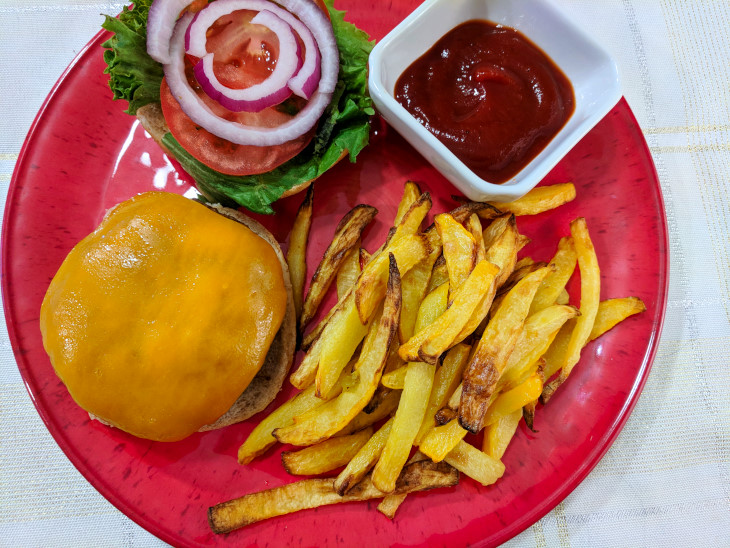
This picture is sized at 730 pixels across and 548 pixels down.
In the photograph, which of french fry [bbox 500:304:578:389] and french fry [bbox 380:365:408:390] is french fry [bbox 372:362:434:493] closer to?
french fry [bbox 380:365:408:390]

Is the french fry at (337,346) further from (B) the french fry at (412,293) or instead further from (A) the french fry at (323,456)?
(A) the french fry at (323,456)

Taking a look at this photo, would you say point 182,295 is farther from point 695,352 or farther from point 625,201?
point 695,352

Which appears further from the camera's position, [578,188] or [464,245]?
[578,188]

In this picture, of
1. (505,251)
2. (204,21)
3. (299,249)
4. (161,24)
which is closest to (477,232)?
(505,251)

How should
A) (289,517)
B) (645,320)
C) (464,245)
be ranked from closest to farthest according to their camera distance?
1. (464,245)
2. (289,517)
3. (645,320)

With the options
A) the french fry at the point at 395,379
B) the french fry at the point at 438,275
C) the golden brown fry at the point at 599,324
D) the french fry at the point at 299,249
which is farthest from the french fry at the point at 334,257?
the golden brown fry at the point at 599,324

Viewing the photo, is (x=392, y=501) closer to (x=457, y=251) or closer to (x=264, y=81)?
(x=457, y=251)

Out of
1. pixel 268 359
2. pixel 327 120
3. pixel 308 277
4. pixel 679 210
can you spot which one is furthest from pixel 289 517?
pixel 679 210
